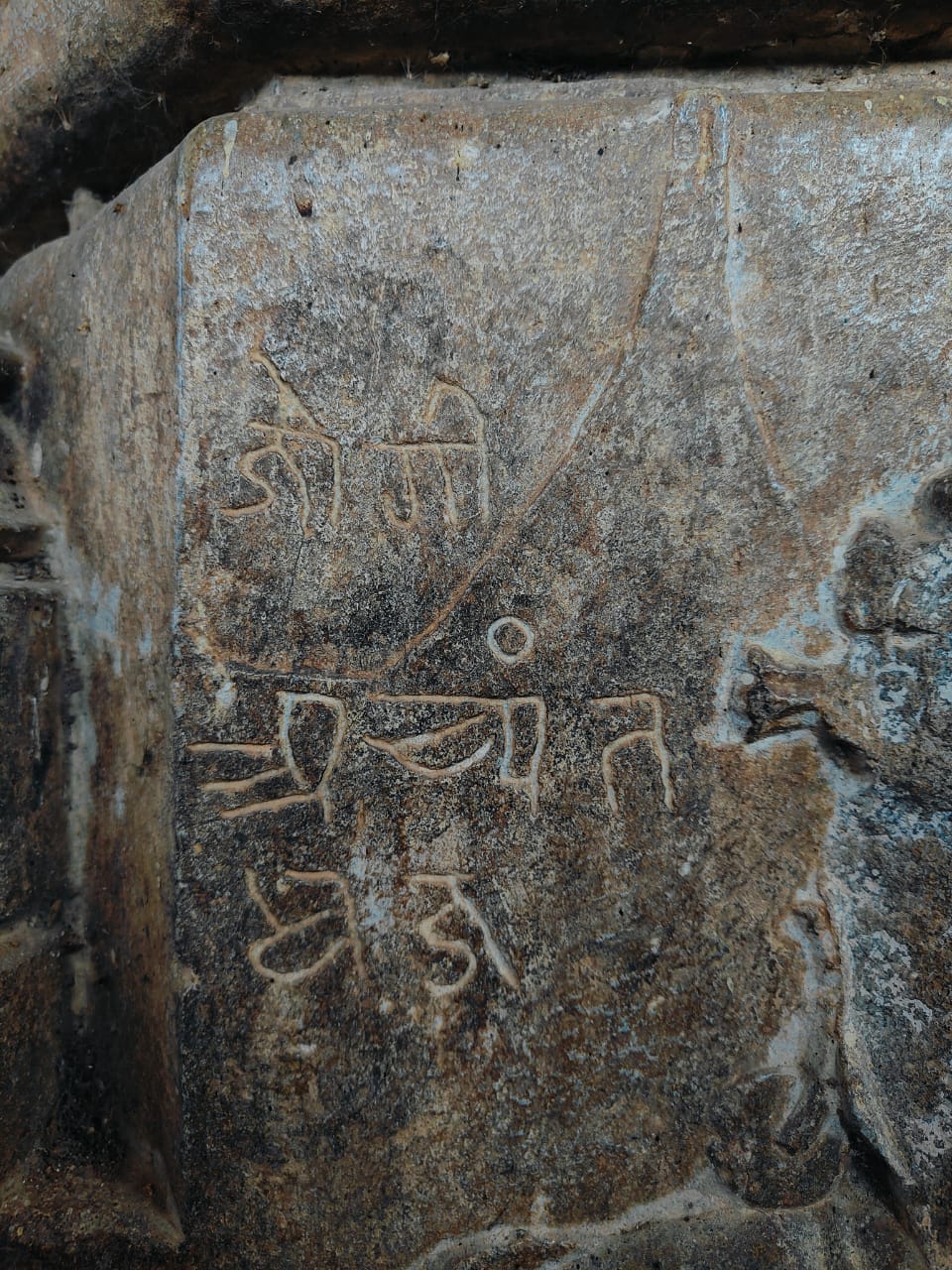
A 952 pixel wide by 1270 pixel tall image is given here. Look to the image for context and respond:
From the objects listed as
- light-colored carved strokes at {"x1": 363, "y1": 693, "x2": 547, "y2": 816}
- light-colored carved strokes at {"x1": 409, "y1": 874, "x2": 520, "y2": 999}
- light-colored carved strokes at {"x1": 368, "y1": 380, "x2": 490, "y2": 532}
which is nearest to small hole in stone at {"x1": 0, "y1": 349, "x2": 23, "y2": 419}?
light-colored carved strokes at {"x1": 368, "y1": 380, "x2": 490, "y2": 532}

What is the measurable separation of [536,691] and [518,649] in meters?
0.09

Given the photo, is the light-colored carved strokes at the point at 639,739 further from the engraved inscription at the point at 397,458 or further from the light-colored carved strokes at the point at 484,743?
the engraved inscription at the point at 397,458

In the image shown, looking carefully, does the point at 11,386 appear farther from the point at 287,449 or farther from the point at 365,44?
the point at 365,44

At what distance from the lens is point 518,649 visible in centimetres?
160

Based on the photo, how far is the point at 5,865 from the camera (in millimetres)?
1652

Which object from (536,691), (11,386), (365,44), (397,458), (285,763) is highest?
(365,44)

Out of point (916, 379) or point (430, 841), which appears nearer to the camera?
point (916, 379)

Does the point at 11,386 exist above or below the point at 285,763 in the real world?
above

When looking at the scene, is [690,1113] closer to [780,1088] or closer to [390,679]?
[780,1088]

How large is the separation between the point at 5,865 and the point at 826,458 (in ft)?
5.68

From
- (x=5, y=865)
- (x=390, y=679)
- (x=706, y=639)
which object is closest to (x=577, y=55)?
(x=706, y=639)

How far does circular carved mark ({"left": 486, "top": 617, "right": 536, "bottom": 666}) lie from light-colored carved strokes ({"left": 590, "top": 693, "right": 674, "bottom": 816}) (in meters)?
0.16

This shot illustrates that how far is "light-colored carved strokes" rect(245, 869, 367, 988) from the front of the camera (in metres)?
1.55

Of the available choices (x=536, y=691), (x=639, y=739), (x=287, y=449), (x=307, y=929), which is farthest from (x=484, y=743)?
(x=287, y=449)
